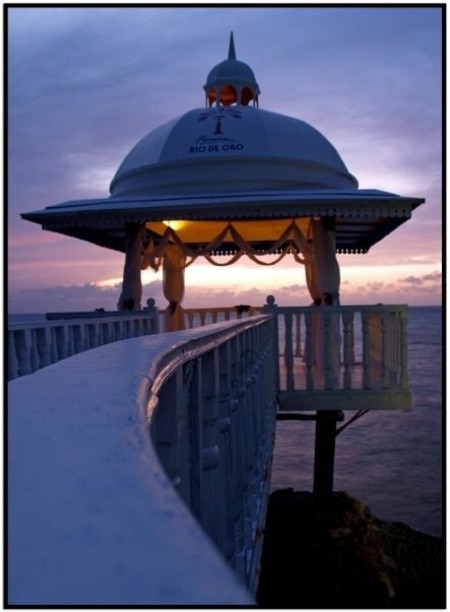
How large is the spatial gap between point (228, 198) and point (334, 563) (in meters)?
7.71

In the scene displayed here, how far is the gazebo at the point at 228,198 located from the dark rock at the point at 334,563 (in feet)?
16.5

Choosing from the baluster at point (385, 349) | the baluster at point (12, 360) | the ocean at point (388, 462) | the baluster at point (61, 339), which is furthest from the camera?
the ocean at point (388, 462)

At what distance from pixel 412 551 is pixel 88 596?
19.0 meters

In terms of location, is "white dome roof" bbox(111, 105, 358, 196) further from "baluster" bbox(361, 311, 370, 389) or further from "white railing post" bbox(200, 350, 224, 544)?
"white railing post" bbox(200, 350, 224, 544)

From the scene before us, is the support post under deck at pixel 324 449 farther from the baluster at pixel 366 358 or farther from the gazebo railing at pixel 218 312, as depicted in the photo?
the gazebo railing at pixel 218 312

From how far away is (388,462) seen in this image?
38812 mm

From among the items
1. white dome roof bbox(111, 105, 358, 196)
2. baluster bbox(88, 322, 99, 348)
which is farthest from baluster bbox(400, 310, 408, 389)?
baluster bbox(88, 322, 99, 348)

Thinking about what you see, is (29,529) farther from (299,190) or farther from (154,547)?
→ (299,190)

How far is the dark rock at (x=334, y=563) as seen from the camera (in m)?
13.4

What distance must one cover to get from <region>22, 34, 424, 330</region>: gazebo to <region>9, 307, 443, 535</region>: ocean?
918 cm

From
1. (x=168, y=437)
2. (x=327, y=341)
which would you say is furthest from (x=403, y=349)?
(x=168, y=437)

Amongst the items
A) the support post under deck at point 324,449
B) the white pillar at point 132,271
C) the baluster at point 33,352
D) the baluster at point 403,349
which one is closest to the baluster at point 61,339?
the baluster at point 33,352

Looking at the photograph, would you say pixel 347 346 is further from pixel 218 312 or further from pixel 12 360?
pixel 12 360

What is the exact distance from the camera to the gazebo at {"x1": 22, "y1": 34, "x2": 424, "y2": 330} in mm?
12383
